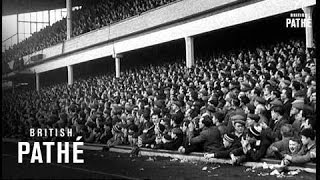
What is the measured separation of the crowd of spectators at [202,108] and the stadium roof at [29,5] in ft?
4.47

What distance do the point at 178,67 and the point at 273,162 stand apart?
6.95 m

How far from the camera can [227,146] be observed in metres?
7.62

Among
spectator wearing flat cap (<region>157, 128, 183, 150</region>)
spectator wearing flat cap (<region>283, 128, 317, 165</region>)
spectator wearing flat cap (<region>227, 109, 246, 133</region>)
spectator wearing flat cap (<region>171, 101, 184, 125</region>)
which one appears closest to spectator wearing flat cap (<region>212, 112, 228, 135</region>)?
spectator wearing flat cap (<region>227, 109, 246, 133</region>)

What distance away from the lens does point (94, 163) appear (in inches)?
323

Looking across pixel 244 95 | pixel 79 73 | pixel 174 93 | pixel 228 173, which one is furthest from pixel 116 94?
pixel 228 173

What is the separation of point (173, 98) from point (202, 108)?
105cm

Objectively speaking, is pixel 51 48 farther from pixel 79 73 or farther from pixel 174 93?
pixel 174 93

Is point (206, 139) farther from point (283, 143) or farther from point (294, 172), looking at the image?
point (294, 172)

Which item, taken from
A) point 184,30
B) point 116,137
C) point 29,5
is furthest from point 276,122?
point 184,30

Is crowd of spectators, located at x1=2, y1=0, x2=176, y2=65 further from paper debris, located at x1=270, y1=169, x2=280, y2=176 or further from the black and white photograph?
paper debris, located at x1=270, y1=169, x2=280, y2=176

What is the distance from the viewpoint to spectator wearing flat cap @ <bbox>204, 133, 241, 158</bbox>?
7.47 m

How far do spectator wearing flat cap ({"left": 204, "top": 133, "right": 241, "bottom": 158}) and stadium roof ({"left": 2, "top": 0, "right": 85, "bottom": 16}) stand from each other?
138 inches

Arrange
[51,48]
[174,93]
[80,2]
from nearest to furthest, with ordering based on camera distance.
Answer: [174,93]
[80,2]
[51,48]

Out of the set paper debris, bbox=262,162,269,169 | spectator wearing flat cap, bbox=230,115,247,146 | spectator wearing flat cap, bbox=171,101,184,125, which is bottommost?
paper debris, bbox=262,162,269,169
